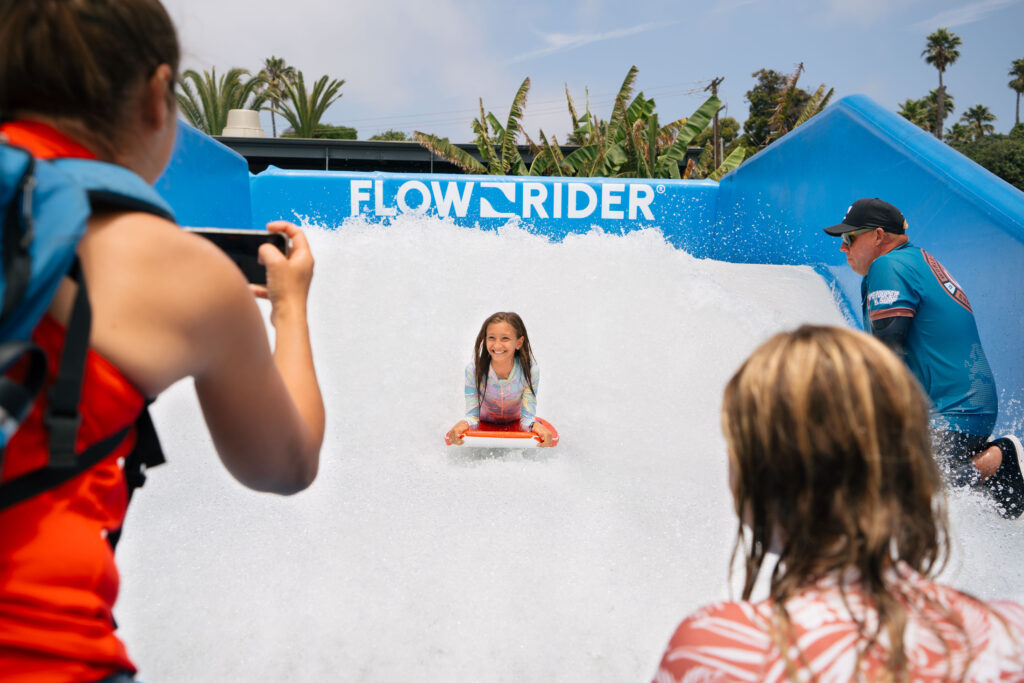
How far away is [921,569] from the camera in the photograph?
103cm

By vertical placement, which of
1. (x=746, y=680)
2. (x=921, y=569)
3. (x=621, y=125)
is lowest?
(x=746, y=680)

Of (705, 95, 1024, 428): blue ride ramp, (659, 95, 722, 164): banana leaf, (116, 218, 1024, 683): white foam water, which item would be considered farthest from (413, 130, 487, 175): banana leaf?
(116, 218, 1024, 683): white foam water

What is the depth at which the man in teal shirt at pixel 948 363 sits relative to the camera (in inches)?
117

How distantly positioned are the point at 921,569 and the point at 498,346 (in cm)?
308

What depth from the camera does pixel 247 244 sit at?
3.79 feet

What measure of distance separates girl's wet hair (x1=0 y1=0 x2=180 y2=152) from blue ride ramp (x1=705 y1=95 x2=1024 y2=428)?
347 cm

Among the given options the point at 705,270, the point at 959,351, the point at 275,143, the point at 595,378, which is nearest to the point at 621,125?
the point at 705,270

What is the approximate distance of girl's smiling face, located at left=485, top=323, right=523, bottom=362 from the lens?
4035 mm

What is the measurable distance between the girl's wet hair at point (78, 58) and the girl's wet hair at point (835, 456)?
2.84 feet

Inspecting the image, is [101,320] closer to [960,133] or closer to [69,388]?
[69,388]

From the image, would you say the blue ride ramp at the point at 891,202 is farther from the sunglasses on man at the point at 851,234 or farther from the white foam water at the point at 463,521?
the white foam water at the point at 463,521

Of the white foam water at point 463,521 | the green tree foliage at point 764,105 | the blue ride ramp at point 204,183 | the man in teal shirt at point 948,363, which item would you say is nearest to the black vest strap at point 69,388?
the white foam water at point 463,521

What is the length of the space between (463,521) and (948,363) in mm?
2141

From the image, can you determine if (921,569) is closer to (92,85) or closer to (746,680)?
(746,680)
